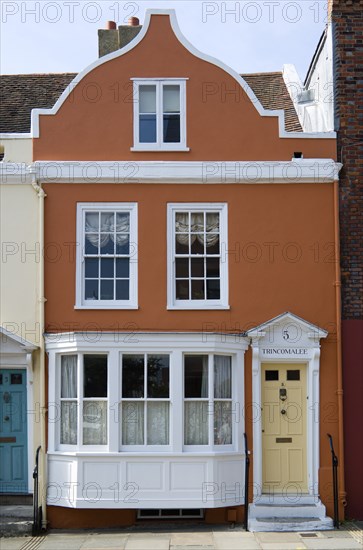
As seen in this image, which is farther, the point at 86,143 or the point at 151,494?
the point at 86,143

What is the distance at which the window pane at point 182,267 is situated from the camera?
14.2 meters

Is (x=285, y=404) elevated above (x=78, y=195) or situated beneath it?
situated beneath

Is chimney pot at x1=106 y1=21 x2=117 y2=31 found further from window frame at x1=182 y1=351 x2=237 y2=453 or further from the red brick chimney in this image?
window frame at x1=182 y1=351 x2=237 y2=453

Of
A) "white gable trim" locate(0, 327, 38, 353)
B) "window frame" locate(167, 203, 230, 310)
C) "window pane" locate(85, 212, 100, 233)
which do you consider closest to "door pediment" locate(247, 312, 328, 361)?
"window frame" locate(167, 203, 230, 310)

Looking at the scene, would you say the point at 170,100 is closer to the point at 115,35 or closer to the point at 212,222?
the point at 212,222

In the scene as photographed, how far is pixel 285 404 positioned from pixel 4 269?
5538 mm

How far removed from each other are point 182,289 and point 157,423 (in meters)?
2.40

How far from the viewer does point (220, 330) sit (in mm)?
13969

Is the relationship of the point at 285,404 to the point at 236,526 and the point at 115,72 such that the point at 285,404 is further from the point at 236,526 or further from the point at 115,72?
the point at 115,72

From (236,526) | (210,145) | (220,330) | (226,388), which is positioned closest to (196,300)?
(220,330)

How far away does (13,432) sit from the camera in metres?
13.9

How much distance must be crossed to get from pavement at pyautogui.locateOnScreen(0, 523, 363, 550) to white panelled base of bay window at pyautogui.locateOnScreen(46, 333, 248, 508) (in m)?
0.46

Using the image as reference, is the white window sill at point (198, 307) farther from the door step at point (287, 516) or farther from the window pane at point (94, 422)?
the door step at point (287, 516)

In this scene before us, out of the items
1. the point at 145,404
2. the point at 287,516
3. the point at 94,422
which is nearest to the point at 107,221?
the point at 145,404
